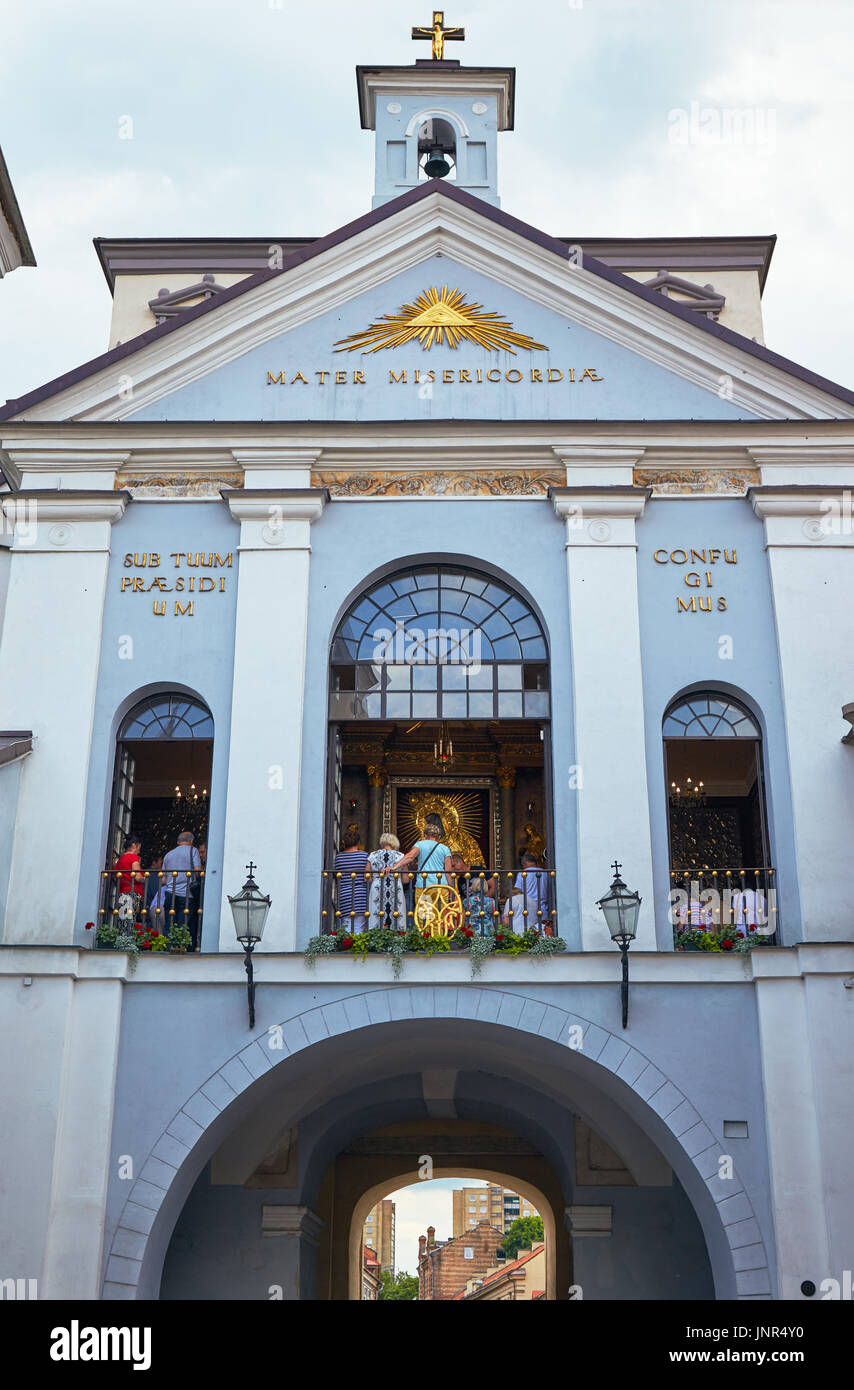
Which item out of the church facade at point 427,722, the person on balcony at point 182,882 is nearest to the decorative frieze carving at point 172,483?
the church facade at point 427,722

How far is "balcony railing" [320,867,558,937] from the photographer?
14.2 meters

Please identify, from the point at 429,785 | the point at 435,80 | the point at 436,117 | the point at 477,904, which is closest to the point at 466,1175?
the point at 429,785

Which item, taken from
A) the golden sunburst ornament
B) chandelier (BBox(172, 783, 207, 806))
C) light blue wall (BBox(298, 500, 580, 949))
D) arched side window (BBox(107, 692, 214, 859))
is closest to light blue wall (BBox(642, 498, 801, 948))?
light blue wall (BBox(298, 500, 580, 949))

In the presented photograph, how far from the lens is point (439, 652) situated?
15.7 m

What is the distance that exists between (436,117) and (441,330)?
453 cm

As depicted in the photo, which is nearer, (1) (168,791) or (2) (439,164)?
(2) (439,164)

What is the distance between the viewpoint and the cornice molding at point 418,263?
53.2ft

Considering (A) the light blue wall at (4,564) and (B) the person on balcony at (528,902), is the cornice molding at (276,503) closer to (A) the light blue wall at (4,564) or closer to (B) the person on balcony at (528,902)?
(A) the light blue wall at (4,564)

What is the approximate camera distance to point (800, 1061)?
13.3 meters

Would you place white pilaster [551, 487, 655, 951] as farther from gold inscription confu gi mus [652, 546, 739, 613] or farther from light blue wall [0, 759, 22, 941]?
light blue wall [0, 759, 22, 941]

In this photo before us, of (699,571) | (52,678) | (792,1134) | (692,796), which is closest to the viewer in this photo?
(792,1134)

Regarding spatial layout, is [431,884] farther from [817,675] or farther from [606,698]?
[817,675]

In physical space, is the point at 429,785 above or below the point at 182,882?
above
